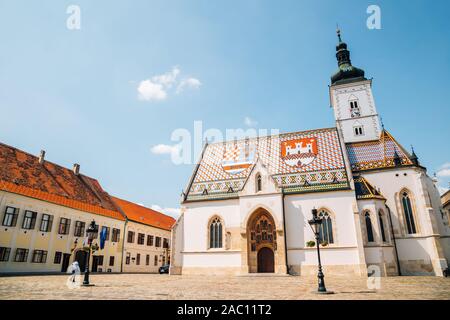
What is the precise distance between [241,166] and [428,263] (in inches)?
791

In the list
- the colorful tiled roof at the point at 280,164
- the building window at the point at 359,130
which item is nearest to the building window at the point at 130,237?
the colorful tiled roof at the point at 280,164

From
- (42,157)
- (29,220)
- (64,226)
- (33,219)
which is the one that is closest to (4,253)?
(29,220)

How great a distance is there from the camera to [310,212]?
27359 mm

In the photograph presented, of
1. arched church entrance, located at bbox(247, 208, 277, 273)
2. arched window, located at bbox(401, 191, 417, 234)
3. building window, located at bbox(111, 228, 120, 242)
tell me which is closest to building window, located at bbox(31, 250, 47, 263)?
building window, located at bbox(111, 228, 120, 242)

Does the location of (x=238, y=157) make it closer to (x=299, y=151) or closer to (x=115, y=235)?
(x=299, y=151)

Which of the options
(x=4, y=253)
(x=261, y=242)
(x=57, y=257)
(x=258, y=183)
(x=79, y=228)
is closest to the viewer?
(x=4, y=253)

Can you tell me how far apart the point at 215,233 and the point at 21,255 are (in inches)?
721

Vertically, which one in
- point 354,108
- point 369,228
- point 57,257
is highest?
point 354,108

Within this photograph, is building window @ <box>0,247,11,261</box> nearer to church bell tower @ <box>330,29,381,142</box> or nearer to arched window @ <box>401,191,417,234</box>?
arched window @ <box>401,191,417,234</box>

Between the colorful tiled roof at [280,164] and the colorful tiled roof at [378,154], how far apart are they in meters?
2.87

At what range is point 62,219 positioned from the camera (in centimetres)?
3081

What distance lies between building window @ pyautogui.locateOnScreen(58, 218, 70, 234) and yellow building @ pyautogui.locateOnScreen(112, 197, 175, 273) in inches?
375

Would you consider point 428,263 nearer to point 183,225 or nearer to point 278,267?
point 278,267
